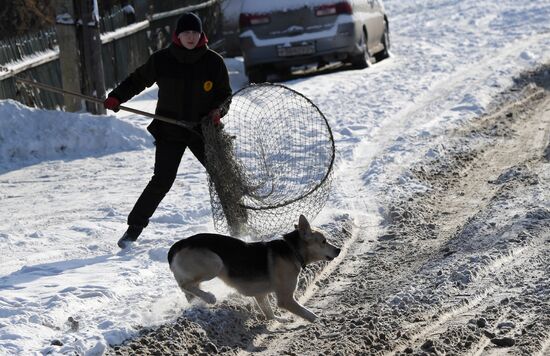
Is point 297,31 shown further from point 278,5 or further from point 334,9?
point 334,9

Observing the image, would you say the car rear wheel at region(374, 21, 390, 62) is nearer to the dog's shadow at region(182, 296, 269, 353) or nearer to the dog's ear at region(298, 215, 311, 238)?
the dog's ear at region(298, 215, 311, 238)

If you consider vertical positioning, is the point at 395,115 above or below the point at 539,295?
below

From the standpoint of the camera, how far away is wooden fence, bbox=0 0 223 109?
14.8 meters

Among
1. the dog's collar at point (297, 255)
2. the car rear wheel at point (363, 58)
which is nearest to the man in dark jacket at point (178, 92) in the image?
the dog's collar at point (297, 255)

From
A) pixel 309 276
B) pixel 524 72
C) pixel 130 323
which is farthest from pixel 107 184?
pixel 524 72

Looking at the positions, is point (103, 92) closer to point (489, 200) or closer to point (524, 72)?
point (489, 200)

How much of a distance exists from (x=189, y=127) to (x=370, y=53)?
40.8 ft

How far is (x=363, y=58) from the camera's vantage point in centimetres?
1988

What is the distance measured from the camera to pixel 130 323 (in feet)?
22.6

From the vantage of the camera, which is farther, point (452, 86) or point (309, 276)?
point (452, 86)

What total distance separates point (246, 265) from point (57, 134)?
6998mm

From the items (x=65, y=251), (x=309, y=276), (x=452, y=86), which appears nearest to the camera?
(x=309, y=276)

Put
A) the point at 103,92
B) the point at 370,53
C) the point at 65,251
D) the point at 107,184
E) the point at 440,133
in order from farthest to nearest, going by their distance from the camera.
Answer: the point at 370,53 → the point at 103,92 → the point at 440,133 → the point at 107,184 → the point at 65,251

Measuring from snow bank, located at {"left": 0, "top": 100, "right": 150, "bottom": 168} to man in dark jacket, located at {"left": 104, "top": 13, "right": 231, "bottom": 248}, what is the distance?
4.87 meters
